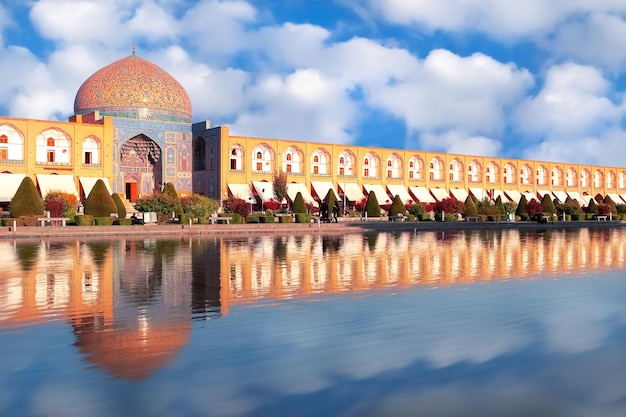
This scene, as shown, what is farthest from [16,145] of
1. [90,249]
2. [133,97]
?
[90,249]

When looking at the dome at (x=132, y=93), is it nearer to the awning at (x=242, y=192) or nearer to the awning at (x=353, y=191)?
the awning at (x=242, y=192)

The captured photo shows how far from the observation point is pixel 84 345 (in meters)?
5.44

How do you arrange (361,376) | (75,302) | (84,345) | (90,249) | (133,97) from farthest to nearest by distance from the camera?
(133,97)
(90,249)
(75,302)
(84,345)
(361,376)

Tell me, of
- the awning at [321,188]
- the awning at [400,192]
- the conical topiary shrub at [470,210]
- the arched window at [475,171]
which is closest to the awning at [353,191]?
the awning at [321,188]

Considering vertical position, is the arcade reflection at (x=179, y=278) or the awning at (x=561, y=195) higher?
the awning at (x=561, y=195)

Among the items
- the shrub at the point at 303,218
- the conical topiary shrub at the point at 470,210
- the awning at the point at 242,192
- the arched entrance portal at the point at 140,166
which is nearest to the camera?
the shrub at the point at 303,218

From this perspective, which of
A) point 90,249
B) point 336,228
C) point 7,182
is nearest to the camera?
point 90,249

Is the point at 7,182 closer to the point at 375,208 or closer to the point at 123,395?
the point at 375,208

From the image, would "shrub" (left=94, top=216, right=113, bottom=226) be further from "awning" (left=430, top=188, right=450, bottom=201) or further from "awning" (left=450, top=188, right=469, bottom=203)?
"awning" (left=450, top=188, right=469, bottom=203)

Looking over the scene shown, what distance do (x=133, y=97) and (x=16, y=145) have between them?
6.61m

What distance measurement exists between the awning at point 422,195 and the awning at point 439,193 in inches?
18.2

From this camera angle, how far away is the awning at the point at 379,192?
43.7 meters

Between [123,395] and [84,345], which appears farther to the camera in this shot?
[84,345]

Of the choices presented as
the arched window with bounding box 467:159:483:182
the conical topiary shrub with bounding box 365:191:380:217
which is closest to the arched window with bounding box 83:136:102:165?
the conical topiary shrub with bounding box 365:191:380:217
